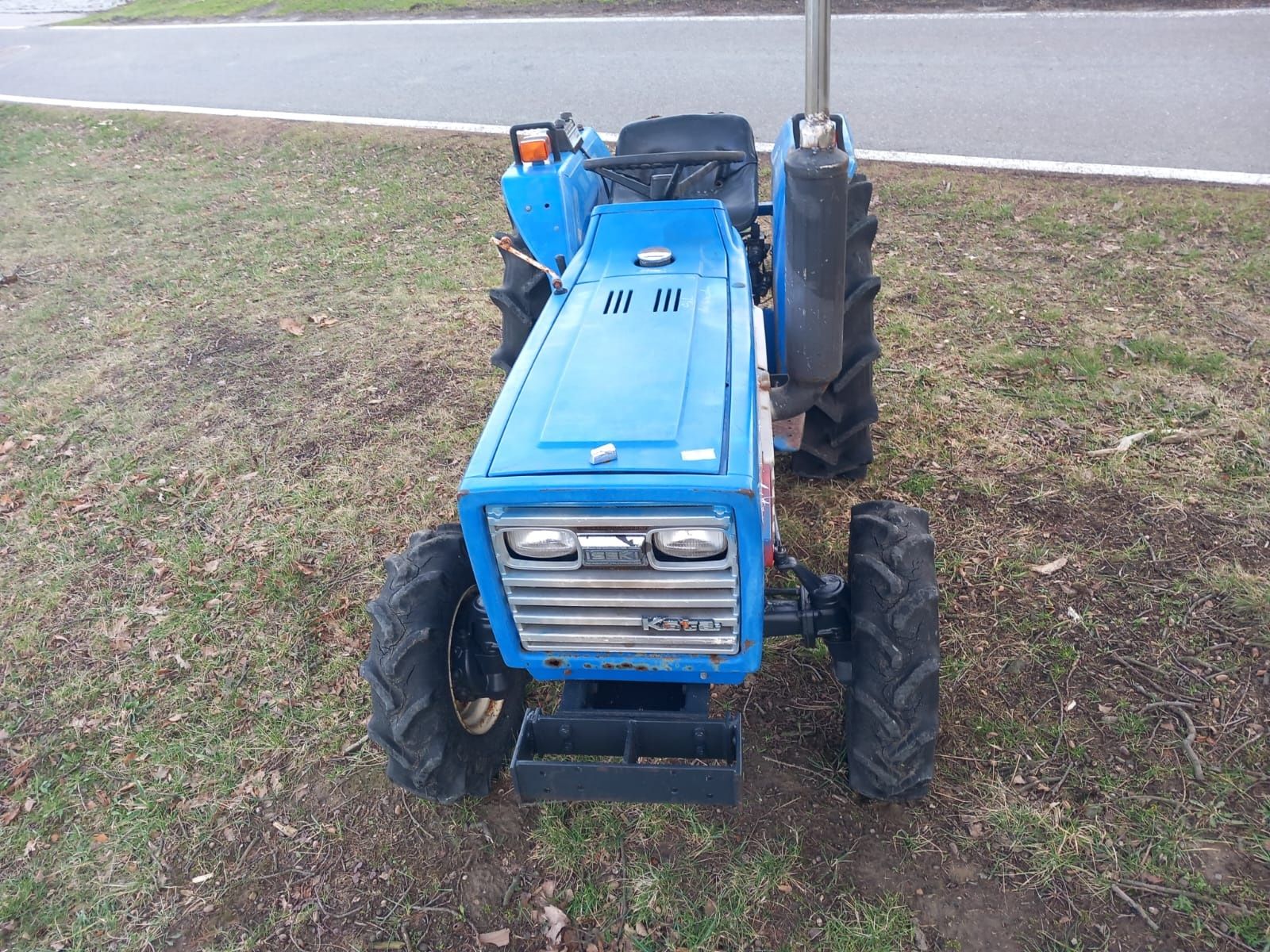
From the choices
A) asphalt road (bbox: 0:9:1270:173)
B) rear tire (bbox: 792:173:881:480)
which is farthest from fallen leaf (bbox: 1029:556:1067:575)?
asphalt road (bbox: 0:9:1270:173)

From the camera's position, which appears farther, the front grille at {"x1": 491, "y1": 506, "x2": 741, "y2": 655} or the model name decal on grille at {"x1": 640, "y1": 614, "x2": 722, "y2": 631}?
the model name decal on grille at {"x1": 640, "y1": 614, "x2": 722, "y2": 631}

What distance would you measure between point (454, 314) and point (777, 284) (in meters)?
3.09

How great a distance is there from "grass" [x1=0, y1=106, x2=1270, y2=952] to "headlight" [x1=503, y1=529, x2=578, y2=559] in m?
1.09

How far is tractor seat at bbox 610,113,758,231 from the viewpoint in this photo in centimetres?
430

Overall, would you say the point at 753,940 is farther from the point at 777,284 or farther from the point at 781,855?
the point at 777,284

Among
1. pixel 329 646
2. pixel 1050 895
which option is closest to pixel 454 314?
pixel 329 646

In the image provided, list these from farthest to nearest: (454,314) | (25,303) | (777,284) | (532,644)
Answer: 1. (25,303)
2. (454,314)
3. (777,284)
4. (532,644)

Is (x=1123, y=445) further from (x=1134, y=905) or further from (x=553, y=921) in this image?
(x=553, y=921)

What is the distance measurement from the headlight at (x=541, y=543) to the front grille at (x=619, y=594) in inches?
0.9

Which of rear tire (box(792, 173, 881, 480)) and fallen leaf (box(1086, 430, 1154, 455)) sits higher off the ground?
rear tire (box(792, 173, 881, 480))

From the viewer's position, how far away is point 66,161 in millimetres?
9859

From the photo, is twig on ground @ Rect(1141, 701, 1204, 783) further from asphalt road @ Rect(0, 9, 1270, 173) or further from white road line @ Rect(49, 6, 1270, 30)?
white road line @ Rect(49, 6, 1270, 30)

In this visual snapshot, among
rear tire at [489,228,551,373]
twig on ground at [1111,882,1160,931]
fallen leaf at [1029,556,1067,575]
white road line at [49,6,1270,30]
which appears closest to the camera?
twig on ground at [1111,882,1160,931]

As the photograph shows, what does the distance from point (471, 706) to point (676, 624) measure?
0.98 meters
